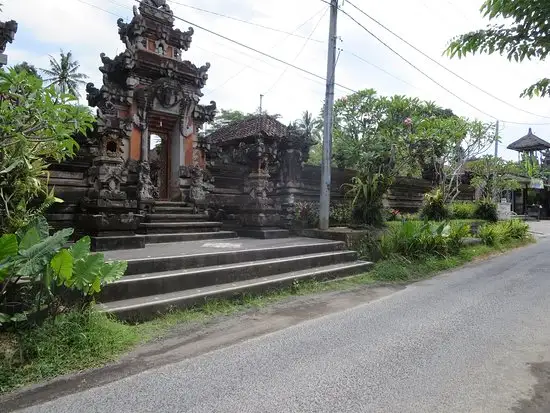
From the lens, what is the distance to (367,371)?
354 cm

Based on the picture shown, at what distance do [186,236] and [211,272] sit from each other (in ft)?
11.1

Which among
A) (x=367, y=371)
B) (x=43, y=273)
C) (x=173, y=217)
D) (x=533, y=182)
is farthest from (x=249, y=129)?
(x=533, y=182)

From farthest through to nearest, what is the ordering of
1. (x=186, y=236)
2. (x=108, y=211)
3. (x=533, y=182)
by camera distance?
1. (x=533, y=182)
2. (x=186, y=236)
3. (x=108, y=211)

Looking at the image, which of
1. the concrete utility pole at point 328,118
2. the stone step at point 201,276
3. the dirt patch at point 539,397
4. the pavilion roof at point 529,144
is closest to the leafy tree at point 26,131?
the stone step at point 201,276

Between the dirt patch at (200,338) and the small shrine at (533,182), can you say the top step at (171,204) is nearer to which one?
the dirt patch at (200,338)

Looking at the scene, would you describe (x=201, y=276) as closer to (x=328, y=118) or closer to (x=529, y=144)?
(x=328, y=118)

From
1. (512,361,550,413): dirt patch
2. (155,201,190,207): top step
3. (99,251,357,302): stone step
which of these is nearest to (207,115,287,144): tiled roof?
(155,201,190,207): top step

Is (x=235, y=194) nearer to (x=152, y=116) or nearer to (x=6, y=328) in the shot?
(x=152, y=116)

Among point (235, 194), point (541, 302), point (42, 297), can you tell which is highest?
point (235, 194)

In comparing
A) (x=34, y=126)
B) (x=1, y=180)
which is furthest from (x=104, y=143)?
(x=34, y=126)

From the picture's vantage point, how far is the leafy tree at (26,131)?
3.76m

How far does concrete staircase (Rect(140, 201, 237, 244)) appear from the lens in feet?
29.0

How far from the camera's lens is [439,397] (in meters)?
3.07

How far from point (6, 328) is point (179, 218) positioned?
626 cm
